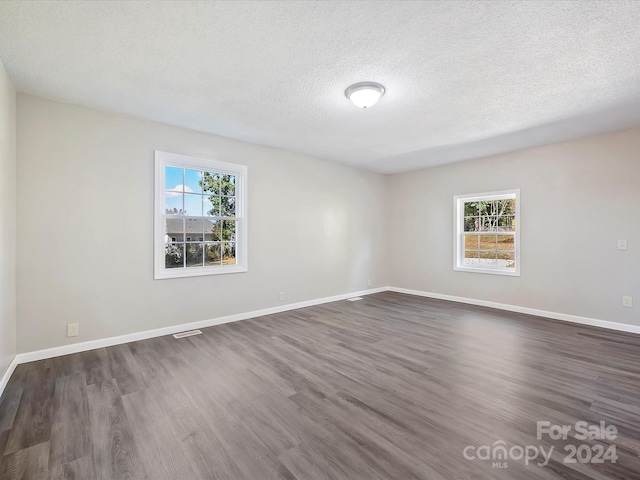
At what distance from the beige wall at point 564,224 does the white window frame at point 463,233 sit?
81mm

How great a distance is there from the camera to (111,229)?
3.36 m

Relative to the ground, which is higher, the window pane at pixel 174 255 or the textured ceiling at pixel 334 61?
the textured ceiling at pixel 334 61

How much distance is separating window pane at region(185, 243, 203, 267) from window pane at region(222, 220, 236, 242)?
1.25 ft

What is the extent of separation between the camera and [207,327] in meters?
4.01

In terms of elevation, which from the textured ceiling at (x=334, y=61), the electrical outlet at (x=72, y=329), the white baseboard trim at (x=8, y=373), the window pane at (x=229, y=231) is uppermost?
the textured ceiling at (x=334, y=61)

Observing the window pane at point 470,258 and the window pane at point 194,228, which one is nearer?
the window pane at point 194,228

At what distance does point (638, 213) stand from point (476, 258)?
219 cm

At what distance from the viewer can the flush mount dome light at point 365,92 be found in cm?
273

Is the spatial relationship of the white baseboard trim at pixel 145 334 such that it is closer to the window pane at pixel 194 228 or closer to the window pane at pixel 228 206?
the window pane at pixel 194 228

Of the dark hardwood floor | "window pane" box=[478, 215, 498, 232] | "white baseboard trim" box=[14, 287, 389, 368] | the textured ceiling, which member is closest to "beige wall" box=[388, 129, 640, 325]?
"window pane" box=[478, 215, 498, 232]

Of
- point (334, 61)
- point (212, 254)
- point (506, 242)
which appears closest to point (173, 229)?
point (212, 254)

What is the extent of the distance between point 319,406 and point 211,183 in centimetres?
330

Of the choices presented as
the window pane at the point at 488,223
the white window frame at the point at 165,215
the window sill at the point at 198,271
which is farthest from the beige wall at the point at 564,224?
the window sill at the point at 198,271

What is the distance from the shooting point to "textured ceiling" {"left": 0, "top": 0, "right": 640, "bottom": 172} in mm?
1877
